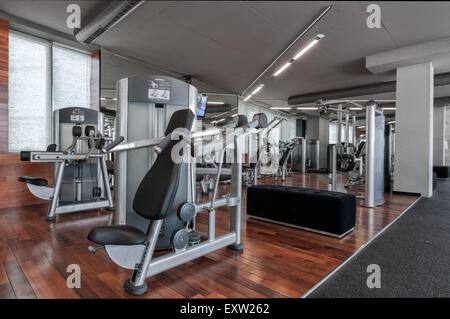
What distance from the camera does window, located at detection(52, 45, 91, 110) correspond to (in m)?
4.70

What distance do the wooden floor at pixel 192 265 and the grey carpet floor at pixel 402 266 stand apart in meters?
0.11

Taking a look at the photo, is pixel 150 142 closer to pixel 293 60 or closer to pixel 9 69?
pixel 9 69

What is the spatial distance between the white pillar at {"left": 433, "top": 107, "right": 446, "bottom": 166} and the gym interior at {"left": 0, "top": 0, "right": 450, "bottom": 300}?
Result: 1977 millimetres

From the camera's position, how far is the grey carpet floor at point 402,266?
5.17 ft

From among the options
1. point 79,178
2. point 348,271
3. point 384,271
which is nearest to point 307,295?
point 348,271

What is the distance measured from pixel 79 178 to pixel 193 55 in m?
3.32

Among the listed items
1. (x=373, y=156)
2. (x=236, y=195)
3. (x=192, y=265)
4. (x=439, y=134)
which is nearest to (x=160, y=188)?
(x=192, y=265)

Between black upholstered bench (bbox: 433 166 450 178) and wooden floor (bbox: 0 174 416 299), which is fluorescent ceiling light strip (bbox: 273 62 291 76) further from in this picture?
black upholstered bench (bbox: 433 166 450 178)

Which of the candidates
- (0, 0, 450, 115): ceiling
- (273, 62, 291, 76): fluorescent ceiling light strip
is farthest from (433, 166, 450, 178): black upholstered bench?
(273, 62, 291, 76): fluorescent ceiling light strip

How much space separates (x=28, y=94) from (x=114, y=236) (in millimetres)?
4338

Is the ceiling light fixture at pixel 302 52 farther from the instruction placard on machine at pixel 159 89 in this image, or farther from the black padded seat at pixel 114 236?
the black padded seat at pixel 114 236

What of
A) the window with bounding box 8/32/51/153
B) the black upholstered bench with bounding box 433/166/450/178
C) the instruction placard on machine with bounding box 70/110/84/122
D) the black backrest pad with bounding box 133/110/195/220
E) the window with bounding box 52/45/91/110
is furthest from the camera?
the black upholstered bench with bounding box 433/166/450/178

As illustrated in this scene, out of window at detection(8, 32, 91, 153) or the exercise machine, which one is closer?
the exercise machine

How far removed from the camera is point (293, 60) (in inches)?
224
